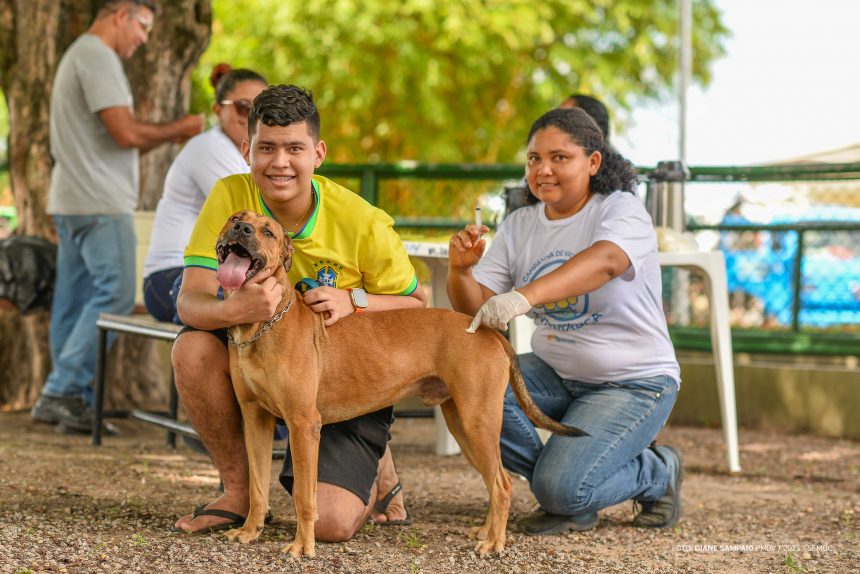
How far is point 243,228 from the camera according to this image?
332 centimetres

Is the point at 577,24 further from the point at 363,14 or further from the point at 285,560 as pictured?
the point at 285,560

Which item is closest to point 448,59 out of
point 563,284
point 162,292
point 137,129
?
point 137,129

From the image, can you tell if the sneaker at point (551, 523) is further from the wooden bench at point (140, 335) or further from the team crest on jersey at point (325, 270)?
the wooden bench at point (140, 335)

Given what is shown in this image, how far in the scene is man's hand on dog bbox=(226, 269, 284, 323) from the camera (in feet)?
11.3

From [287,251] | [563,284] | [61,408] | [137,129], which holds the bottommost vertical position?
[61,408]

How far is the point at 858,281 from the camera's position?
26.0 feet

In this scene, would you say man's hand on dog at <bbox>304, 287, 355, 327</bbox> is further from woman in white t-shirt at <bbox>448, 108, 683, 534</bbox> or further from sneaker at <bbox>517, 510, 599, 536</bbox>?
sneaker at <bbox>517, 510, 599, 536</bbox>

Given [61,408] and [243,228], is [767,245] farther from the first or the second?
[243,228]

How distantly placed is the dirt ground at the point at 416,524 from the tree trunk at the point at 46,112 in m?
0.98

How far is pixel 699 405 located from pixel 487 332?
4.39 metres

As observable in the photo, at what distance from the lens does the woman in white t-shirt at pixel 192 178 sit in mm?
5324

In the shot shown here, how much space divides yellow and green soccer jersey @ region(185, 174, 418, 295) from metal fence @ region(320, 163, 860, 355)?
3659mm

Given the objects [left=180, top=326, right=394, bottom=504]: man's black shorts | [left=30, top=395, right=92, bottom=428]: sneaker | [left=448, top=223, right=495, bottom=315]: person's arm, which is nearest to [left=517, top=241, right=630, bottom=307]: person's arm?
[left=448, top=223, right=495, bottom=315]: person's arm

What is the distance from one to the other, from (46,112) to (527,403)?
468cm
